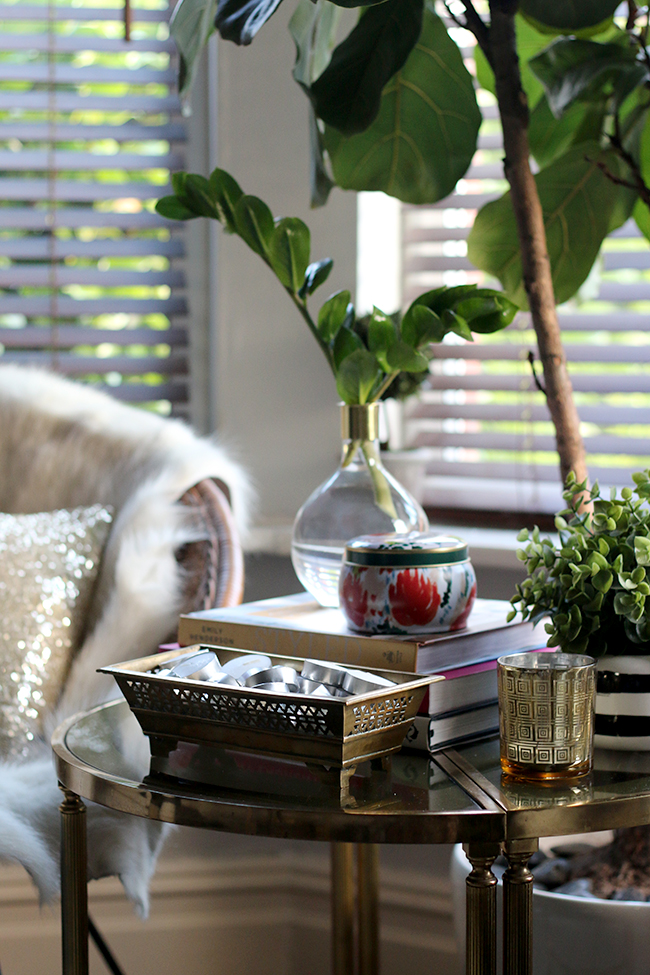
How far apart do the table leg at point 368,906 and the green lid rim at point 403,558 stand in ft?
1.52

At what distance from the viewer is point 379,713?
27.0 inches

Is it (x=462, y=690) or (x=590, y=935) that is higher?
(x=462, y=690)

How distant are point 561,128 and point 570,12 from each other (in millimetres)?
302

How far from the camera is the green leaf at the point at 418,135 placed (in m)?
1.10

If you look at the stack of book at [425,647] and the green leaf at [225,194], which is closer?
the stack of book at [425,647]

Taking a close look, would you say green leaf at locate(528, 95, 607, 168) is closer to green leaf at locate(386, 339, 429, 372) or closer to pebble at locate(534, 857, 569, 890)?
green leaf at locate(386, 339, 429, 372)

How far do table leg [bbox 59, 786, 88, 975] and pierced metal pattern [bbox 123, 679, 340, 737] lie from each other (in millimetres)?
125

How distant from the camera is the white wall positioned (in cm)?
167

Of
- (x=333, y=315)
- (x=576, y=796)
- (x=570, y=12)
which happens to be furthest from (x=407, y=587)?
(x=570, y=12)

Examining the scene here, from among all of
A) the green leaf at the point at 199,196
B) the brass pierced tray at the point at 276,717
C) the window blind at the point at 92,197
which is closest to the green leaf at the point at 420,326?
the green leaf at the point at 199,196

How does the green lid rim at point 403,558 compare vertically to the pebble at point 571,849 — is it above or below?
above

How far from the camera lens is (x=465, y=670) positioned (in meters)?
0.79

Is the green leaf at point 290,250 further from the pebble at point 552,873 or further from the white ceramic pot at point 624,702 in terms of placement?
the pebble at point 552,873

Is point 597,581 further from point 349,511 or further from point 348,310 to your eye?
point 348,310
